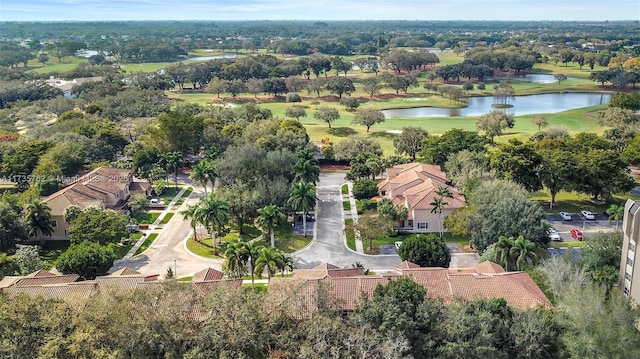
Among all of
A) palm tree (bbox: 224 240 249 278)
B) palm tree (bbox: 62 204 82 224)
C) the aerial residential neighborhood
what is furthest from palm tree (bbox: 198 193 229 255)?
palm tree (bbox: 62 204 82 224)

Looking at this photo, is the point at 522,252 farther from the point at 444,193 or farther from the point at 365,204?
the point at 365,204

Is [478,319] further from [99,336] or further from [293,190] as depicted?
[293,190]

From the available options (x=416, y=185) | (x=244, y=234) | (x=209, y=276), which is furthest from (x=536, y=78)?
(x=209, y=276)

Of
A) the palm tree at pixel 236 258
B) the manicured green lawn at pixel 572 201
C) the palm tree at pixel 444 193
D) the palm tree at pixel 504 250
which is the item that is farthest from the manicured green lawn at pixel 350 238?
the manicured green lawn at pixel 572 201

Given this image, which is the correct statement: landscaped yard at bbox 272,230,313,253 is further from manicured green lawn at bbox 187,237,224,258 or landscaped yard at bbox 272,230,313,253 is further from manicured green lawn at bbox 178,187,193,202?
manicured green lawn at bbox 178,187,193,202

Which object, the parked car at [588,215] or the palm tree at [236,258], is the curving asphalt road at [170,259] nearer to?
the palm tree at [236,258]
